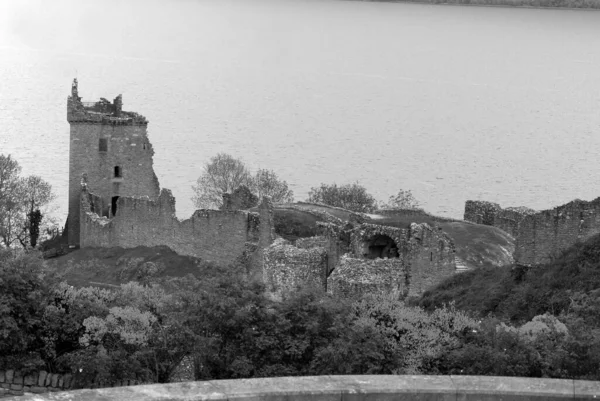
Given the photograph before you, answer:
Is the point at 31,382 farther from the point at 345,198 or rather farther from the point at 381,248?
the point at 345,198

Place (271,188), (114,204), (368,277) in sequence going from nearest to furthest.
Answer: (368,277) → (114,204) → (271,188)

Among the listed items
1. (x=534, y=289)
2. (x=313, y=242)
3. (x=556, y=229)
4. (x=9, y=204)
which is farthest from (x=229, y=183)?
(x=534, y=289)

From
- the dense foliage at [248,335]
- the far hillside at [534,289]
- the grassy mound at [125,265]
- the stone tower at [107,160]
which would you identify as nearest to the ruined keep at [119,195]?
the stone tower at [107,160]

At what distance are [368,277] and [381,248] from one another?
442 cm

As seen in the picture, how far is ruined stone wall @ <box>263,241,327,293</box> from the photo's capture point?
4066cm

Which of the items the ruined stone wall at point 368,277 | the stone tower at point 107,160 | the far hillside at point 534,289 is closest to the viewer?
the far hillside at point 534,289

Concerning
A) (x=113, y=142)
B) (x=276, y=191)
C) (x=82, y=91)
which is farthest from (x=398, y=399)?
(x=82, y=91)

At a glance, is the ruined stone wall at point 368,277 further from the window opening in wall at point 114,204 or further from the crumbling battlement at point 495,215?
the window opening in wall at point 114,204

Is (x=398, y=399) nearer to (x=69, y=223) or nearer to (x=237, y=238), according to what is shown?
(x=237, y=238)

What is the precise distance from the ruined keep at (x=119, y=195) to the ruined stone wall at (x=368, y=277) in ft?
41.1

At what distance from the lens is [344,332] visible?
22.7 m

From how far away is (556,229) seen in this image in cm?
3744

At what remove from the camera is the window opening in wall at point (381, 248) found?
42531 millimetres

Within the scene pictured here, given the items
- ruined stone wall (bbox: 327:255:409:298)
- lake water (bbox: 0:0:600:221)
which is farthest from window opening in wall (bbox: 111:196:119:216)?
ruined stone wall (bbox: 327:255:409:298)
